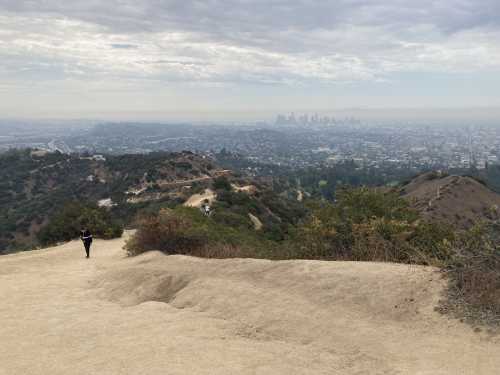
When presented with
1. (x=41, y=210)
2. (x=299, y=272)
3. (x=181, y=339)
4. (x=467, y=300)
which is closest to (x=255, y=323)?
(x=181, y=339)

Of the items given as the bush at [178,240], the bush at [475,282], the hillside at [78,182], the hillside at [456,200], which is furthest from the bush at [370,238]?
the hillside at [456,200]

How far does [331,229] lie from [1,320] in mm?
8520


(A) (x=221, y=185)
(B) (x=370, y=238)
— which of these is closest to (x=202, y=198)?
(A) (x=221, y=185)

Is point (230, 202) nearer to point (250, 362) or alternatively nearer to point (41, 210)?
point (41, 210)

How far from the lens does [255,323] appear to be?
24.1 ft

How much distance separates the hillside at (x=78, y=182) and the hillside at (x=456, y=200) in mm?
33405

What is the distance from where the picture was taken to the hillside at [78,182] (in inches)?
2166

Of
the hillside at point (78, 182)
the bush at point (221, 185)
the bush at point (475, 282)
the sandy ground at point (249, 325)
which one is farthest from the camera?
the bush at point (221, 185)

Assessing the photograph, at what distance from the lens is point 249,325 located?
7.30 m

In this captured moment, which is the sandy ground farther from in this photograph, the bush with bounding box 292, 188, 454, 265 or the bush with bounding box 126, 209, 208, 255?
the bush with bounding box 126, 209, 208, 255

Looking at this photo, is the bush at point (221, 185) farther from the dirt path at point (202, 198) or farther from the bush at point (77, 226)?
the bush at point (77, 226)

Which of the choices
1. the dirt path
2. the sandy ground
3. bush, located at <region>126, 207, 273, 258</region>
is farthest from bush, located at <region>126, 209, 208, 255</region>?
the dirt path

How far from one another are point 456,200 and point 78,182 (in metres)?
68.7

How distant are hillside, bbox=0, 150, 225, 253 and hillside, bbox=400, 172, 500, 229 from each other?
1315 inches
